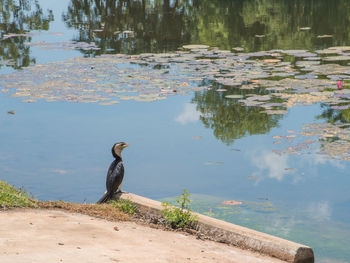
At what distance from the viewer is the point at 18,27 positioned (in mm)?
20156

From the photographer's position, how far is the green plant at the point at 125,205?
234 inches

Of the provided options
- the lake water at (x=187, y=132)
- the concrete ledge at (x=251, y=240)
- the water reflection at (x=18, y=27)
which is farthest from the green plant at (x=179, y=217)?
the water reflection at (x=18, y=27)

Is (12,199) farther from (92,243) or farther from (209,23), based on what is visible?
(209,23)

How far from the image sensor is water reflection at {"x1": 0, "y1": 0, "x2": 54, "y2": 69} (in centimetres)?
1496

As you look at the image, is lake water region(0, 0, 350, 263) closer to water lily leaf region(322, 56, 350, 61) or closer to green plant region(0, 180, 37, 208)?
water lily leaf region(322, 56, 350, 61)

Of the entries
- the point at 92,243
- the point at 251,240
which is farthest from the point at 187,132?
the point at 92,243

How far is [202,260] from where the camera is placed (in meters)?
4.72

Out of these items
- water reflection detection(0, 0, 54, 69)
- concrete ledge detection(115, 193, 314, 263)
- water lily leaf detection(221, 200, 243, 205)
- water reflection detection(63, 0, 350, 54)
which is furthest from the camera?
water reflection detection(63, 0, 350, 54)

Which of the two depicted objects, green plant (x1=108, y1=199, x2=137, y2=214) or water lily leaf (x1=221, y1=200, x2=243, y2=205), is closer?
green plant (x1=108, y1=199, x2=137, y2=214)

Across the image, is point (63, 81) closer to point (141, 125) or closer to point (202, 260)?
point (141, 125)

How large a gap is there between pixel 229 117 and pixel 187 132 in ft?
2.93

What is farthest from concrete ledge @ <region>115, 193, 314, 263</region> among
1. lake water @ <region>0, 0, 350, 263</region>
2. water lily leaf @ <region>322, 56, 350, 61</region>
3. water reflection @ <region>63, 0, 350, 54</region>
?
water reflection @ <region>63, 0, 350, 54</region>

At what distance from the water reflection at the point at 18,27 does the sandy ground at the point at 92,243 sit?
923 centimetres

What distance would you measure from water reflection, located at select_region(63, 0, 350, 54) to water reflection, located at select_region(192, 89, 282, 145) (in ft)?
14.3
